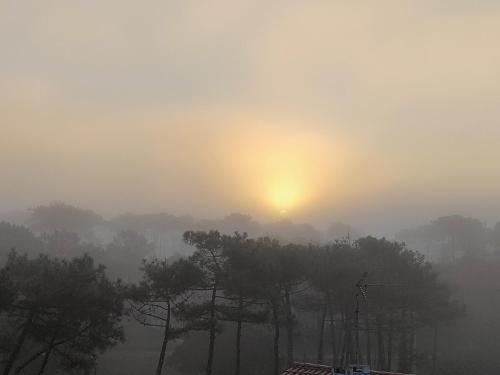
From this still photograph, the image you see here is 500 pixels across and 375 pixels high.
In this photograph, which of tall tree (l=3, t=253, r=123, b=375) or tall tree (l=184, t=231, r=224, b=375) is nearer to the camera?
tall tree (l=3, t=253, r=123, b=375)

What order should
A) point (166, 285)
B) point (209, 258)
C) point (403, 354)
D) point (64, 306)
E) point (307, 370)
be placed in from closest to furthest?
point (307, 370) < point (64, 306) < point (166, 285) < point (209, 258) < point (403, 354)

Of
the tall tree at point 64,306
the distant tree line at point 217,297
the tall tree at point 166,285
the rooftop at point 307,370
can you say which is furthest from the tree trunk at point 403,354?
the tall tree at point 64,306

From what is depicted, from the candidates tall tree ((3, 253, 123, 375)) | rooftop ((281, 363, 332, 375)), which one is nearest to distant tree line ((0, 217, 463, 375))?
tall tree ((3, 253, 123, 375))

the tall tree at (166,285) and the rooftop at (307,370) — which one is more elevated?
the tall tree at (166,285)

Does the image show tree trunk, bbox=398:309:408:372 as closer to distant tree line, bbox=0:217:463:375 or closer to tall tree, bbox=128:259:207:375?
distant tree line, bbox=0:217:463:375

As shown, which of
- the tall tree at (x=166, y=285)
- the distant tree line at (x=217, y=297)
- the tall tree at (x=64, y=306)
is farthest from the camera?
the tall tree at (x=166, y=285)

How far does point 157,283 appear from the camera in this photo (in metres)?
25.4

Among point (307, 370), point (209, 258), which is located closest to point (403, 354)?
point (307, 370)

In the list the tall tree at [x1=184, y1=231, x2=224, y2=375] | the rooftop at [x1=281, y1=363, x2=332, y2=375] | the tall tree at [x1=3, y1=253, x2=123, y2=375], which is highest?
the tall tree at [x1=184, y1=231, x2=224, y2=375]

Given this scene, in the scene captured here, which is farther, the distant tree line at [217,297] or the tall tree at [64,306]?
the distant tree line at [217,297]

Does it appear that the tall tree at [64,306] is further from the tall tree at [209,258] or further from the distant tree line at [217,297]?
the tall tree at [209,258]

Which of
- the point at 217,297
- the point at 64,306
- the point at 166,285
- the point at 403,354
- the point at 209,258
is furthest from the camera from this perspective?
the point at 403,354

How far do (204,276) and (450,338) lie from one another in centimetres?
3838

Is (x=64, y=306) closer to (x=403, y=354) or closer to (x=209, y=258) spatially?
(x=209, y=258)
